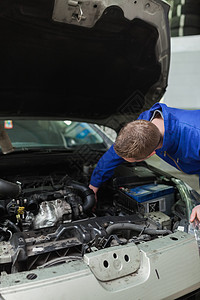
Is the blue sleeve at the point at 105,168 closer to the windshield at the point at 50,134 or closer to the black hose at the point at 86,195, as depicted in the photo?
the black hose at the point at 86,195

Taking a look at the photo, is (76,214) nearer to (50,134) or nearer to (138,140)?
(138,140)

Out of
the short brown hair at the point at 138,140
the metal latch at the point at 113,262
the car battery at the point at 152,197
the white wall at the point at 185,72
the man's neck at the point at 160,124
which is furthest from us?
the white wall at the point at 185,72

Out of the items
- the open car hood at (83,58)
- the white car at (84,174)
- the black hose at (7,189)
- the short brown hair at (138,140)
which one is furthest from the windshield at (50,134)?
the short brown hair at (138,140)

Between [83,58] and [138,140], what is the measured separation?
0.81m

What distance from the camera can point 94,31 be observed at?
1.68 m

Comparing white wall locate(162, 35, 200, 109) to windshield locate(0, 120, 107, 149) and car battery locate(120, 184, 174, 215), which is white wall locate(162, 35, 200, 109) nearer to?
windshield locate(0, 120, 107, 149)

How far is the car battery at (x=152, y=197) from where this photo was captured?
5.74ft

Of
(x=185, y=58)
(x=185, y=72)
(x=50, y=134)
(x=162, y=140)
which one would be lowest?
(x=50, y=134)

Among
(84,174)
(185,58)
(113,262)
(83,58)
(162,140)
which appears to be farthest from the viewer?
(185,58)

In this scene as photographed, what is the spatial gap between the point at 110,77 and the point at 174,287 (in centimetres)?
148

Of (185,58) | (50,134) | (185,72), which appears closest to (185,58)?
(185,58)

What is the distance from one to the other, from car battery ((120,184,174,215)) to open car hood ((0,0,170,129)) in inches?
29.3

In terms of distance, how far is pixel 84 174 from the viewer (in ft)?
7.32

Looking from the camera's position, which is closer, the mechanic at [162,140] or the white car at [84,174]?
the white car at [84,174]
